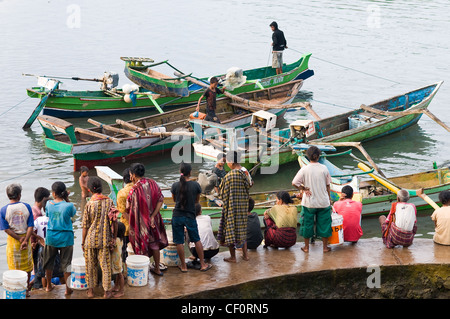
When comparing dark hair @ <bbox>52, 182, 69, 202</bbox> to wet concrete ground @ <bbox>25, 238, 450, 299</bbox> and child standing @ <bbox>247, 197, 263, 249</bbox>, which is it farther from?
child standing @ <bbox>247, 197, 263, 249</bbox>

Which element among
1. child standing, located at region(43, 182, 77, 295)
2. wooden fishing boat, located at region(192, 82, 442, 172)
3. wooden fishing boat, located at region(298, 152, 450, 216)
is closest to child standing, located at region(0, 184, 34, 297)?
child standing, located at region(43, 182, 77, 295)

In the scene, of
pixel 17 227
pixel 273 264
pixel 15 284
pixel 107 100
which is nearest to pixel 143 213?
pixel 17 227

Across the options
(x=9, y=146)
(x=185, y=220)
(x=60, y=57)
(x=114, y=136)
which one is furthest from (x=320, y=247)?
(x=60, y=57)

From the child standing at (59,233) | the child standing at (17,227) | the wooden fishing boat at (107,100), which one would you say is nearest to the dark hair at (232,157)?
the child standing at (59,233)

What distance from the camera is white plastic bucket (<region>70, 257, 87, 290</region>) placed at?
22.4 ft

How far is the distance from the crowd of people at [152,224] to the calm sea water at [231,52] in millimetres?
2811

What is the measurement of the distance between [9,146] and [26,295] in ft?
31.2

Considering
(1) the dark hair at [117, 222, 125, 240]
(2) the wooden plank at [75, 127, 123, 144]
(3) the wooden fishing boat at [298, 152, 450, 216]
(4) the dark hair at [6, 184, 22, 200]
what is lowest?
(3) the wooden fishing boat at [298, 152, 450, 216]

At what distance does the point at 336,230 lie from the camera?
824 centimetres

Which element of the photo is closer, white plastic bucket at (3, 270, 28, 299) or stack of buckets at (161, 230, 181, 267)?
white plastic bucket at (3, 270, 28, 299)

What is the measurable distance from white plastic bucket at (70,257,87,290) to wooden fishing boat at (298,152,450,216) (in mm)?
5017

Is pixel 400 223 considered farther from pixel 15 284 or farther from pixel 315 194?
pixel 15 284

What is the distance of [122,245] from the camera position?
7090 mm
